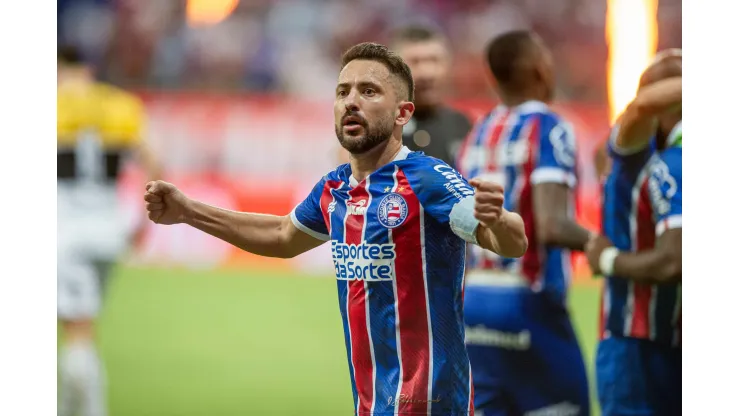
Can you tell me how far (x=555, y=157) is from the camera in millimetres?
4125

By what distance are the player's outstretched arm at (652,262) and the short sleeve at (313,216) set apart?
1.24m

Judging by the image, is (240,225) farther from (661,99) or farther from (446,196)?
(661,99)

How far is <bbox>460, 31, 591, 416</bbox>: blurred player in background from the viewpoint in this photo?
165 inches

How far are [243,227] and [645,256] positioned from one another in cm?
151

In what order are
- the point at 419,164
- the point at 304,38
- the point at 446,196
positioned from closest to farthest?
the point at 446,196 → the point at 419,164 → the point at 304,38

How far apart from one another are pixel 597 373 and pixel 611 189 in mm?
742

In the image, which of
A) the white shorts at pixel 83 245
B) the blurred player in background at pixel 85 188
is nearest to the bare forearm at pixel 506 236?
the blurred player in background at pixel 85 188

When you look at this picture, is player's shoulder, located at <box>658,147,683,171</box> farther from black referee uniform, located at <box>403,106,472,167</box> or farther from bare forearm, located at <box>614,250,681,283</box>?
black referee uniform, located at <box>403,106,472,167</box>

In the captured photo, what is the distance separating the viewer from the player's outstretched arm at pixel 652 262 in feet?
11.7

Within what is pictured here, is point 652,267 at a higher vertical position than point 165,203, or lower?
lower

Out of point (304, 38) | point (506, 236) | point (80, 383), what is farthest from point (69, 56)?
point (304, 38)

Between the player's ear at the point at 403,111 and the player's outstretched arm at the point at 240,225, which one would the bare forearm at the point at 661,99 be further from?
the player's outstretched arm at the point at 240,225

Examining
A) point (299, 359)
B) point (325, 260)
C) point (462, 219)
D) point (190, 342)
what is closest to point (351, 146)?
point (462, 219)
